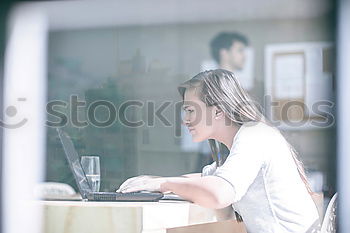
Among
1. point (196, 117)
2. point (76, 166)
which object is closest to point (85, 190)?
point (76, 166)

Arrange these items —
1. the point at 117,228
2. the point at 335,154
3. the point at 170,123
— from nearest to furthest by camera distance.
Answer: the point at 117,228 < the point at 335,154 < the point at 170,123

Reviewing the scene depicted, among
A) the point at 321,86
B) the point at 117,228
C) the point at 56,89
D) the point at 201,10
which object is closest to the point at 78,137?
the point at 56,89

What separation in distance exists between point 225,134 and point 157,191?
1.07 feet

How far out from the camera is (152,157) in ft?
7.79

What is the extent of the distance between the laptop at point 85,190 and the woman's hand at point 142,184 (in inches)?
1.7

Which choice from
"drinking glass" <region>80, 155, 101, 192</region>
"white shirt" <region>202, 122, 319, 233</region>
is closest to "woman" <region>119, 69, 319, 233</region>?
"white shirt" <region>202, 122, 319, 233</region>

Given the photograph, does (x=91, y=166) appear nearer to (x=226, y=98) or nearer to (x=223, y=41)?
(x=226, y=98)

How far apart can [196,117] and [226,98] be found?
5.7 inches

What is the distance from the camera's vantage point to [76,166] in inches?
94.7

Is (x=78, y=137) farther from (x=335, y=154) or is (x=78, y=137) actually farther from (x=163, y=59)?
(x=335, y=154)

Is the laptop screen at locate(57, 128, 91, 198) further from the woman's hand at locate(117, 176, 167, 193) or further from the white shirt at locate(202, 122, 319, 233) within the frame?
the white shirt at locate(202, 122, 319, 233)

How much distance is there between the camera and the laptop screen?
7.76ft

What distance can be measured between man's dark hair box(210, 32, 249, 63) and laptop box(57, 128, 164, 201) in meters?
0.57

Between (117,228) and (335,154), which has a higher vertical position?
(335,154)
